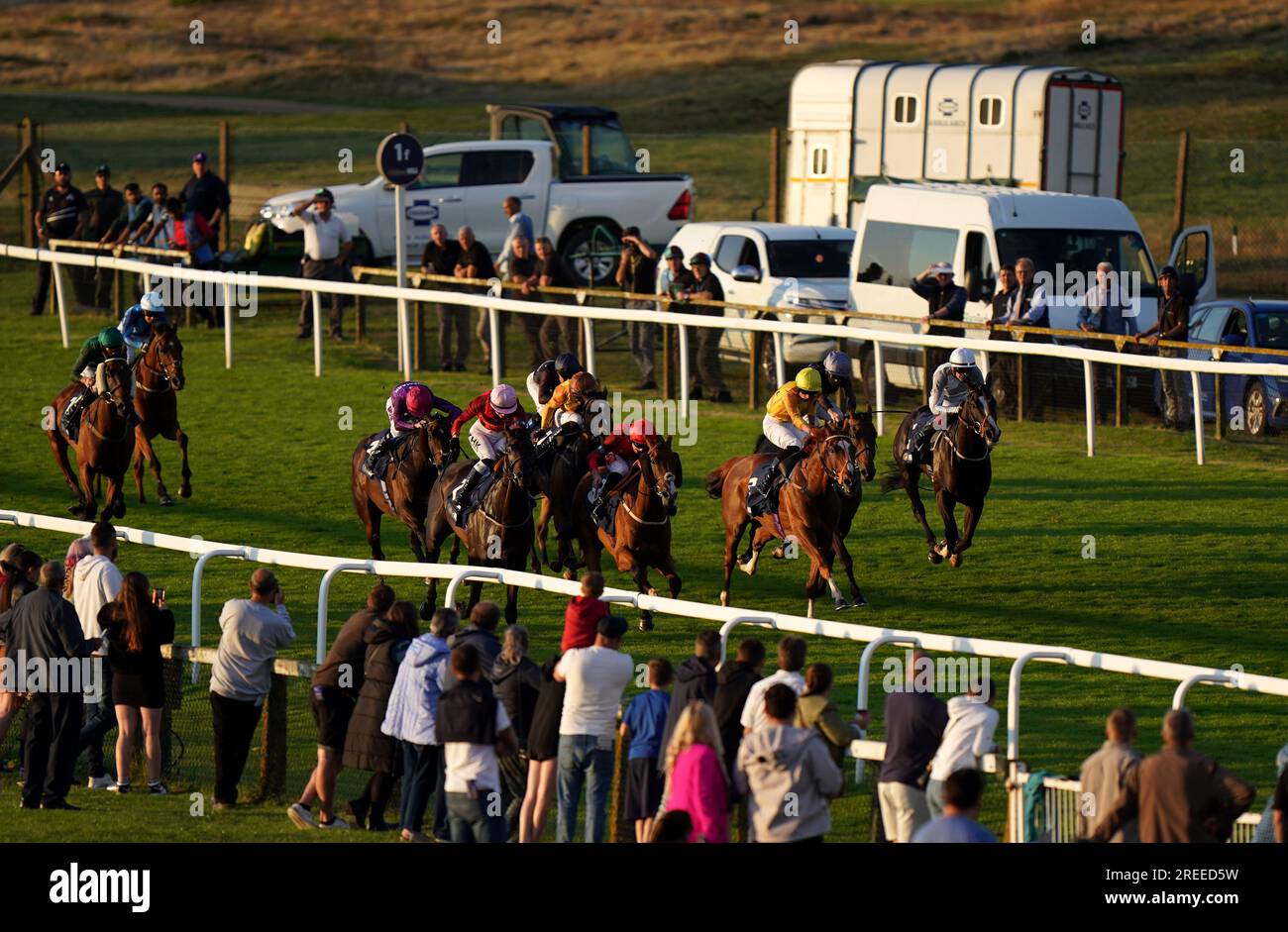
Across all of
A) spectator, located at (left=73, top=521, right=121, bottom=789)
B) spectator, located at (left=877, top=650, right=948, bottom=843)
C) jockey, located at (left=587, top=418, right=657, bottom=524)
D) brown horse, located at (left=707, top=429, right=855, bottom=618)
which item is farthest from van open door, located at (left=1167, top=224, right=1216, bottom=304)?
spectator, located at (left=877, top=650, right=948, bottom=843)

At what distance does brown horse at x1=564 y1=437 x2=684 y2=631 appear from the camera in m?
14.6

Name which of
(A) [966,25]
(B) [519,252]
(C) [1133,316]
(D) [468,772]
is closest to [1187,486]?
(C) [1133,316]

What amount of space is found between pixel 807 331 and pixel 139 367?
540cm

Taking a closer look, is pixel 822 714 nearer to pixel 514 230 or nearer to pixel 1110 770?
pixel 1110 770

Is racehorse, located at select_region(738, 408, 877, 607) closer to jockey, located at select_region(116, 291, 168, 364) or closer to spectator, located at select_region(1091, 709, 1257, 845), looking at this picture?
jockey, located at select_region(116, 291, 168, 364)

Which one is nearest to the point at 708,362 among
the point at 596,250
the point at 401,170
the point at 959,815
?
the point at 401,170

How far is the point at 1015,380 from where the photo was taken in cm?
1970

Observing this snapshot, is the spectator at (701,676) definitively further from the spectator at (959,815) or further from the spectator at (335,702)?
the spectator at (959,815)

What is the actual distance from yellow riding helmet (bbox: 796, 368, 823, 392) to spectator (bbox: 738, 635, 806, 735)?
17.9ft

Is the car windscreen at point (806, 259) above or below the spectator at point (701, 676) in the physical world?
above

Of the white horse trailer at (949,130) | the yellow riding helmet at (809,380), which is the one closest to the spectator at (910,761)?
the yellow riding helmet at (809,380)

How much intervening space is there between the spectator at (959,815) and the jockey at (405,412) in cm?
795

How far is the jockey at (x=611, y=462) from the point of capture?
15.0 meters
